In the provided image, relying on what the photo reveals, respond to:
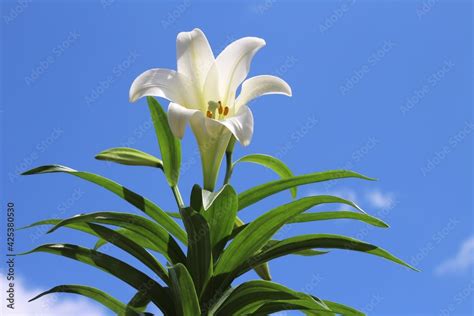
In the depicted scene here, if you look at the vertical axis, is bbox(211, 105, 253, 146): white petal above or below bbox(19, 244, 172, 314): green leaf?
above

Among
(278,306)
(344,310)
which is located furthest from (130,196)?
(344,310)

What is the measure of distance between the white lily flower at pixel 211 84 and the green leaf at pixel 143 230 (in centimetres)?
21

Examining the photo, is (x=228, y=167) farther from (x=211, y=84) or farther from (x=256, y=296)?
(x=256, y=296)

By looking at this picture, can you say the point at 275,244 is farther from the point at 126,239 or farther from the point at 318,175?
the point at 126,239

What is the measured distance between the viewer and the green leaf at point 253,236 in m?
1.85

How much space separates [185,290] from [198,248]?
16cm

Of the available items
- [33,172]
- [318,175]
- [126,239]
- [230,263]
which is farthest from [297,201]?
[33,172]

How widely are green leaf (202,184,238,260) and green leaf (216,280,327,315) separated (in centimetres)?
14

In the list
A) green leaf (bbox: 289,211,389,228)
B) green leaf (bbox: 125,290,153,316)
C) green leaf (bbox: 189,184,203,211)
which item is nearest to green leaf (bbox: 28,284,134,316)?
green leaf (bbox: 125,290,153,316)

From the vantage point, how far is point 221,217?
187 cm

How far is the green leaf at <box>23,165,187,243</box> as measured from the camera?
1.92 metres

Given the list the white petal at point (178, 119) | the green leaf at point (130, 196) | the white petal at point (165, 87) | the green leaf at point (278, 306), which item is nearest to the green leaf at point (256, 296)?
the green leaf at point (278, 306)

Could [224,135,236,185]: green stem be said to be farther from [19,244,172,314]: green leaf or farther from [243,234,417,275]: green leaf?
[19,244,172,314]: green leaf

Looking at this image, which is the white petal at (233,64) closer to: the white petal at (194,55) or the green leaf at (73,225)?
the white petal at (194,55)
